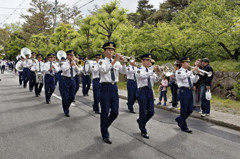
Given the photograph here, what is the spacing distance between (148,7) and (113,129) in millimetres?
41306

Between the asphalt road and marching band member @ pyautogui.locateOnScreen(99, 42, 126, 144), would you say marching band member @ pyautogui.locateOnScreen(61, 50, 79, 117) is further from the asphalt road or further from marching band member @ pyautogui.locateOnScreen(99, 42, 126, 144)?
marching band member @ pyautogui.locateOnScreen(99, 42, 126, 144)

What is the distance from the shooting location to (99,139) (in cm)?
501

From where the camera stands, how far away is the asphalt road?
425cm

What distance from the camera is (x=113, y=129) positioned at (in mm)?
5832

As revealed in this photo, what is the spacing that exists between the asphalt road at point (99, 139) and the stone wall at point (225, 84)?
441 cm

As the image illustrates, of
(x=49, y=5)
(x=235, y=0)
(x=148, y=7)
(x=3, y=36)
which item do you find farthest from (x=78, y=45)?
(x=3, y=36)

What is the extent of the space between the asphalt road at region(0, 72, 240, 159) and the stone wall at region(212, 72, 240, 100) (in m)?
4.41

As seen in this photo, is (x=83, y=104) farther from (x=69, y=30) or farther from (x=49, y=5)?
(x=49, y=5)

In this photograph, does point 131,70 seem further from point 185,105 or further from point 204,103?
point 204,103

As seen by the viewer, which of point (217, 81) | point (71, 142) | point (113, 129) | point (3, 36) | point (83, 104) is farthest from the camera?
point (3, 36)

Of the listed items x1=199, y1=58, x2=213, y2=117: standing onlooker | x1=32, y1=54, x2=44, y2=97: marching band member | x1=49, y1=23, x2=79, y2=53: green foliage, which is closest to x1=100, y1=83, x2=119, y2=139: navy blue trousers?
x1=199, y1=58, x2=213, y2=117: standing onlooker

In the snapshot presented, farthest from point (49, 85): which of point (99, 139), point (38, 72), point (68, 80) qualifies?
point (99, 139)

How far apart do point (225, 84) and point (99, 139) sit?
26.8ft

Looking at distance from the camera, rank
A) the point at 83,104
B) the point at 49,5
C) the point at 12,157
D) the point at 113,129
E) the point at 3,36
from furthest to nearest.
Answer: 1. the point at 3,36
2. the point at 49,5
3. the point at 83,104
4. the point at 113,129
5. the point at 12,157
